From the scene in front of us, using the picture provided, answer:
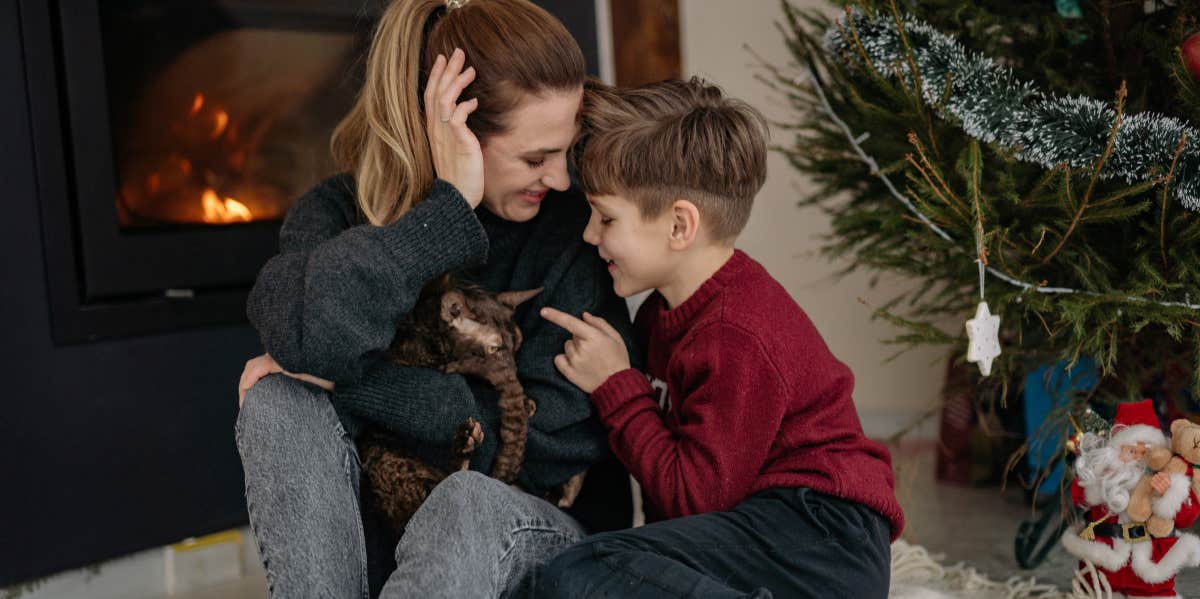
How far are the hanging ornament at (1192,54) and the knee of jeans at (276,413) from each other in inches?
44.4

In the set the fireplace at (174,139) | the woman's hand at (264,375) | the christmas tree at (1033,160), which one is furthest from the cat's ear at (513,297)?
the fireplace at (174,139)

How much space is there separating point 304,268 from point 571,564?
1.50 ft

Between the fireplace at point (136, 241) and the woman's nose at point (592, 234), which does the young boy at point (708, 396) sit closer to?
the woman's nose at point (592, 234)

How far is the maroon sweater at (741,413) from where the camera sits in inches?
47.6

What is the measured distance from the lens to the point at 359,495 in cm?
132

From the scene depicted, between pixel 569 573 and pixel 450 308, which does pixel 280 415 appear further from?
pixel 569 573

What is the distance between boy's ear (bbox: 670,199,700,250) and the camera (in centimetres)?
130

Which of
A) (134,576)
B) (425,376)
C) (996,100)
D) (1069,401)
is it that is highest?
(996,100)

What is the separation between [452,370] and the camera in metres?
1.28

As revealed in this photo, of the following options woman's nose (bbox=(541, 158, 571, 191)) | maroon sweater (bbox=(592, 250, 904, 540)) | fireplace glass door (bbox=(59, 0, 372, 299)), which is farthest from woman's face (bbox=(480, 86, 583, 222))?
fireplace glass door (bbox=(59, 0, 372, 299))

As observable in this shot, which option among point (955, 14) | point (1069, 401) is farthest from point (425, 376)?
point (1069, 401)

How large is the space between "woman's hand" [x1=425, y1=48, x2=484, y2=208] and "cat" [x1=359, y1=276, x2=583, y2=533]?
12 cm

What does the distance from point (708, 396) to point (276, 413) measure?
483mm

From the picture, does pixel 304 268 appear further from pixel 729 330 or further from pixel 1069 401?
pixel 1069 401
